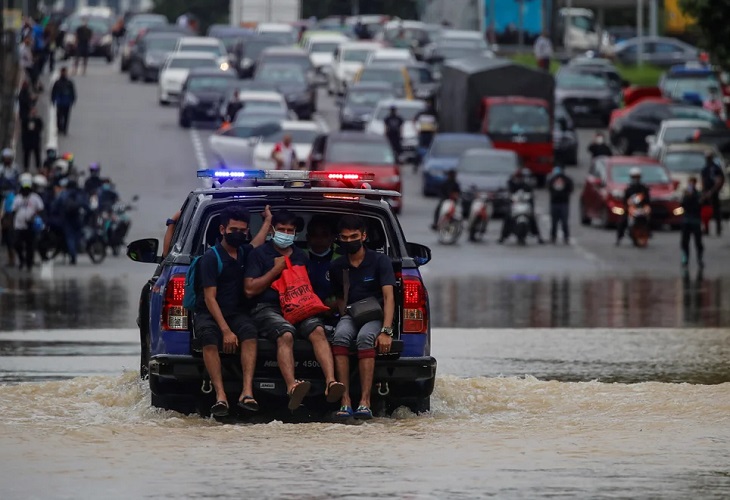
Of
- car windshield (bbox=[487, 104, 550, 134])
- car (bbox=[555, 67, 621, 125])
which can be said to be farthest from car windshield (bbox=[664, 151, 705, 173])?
car (bbox=[555, 67, 621, 125])

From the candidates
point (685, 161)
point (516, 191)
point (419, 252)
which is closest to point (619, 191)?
point (516, 191)

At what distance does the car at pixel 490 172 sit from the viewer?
39.2 m

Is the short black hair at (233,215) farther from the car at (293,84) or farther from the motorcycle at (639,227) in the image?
the car at (293,84)

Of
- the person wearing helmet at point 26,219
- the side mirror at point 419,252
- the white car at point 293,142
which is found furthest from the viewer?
the white car at point 293,142

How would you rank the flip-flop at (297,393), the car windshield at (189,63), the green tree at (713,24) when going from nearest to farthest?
1. the flip-flop at (297,393)
2. the green tree at (713,24)
3. the car windshield at (189,63)

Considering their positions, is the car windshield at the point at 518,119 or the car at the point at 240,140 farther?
the car windshield at the point at 518,119

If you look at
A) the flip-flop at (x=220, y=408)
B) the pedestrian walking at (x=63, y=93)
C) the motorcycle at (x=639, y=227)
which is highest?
the flip-flop at (x=220, y=408)

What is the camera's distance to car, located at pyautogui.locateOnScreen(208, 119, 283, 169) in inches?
1714

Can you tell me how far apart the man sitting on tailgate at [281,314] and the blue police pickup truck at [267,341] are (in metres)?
0.09

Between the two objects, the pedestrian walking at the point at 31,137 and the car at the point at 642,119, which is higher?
the pedestrian walking at the point at 31,137

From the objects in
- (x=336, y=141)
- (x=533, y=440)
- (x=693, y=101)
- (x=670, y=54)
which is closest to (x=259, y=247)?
(x=533, y=440)

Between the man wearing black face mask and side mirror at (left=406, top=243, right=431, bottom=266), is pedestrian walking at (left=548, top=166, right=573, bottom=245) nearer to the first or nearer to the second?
side mirror at (left=406, top=243, right=431, bottom=266)

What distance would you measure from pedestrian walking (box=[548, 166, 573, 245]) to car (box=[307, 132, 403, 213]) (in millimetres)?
4696

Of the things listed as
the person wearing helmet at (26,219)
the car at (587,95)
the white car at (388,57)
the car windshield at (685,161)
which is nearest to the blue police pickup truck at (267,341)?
the person wearing helmet at (26,219)
